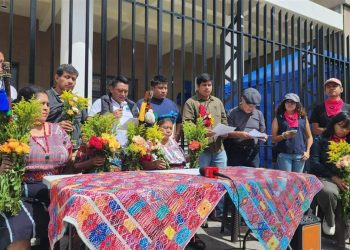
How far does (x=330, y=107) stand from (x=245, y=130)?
4.31ft

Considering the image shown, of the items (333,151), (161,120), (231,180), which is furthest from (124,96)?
(333,151)

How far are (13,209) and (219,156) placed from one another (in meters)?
2.56

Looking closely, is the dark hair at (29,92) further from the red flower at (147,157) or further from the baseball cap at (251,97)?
the baseball cap at (251,97)

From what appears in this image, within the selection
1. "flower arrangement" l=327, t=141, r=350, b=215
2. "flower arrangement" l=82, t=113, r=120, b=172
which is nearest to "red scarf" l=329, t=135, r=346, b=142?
"flower arrangement" l=327, t=141, r=350, b=215

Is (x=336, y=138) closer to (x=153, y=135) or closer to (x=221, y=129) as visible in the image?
(x=221, y=129)

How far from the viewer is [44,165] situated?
2.73 meters

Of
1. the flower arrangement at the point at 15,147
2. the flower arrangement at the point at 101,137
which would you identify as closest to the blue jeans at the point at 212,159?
the flower arrangement at the point at 101,137

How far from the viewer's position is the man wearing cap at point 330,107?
16.1ft

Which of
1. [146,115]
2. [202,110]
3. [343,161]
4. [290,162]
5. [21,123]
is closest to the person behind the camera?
[21,123]

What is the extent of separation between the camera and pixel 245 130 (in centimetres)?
455

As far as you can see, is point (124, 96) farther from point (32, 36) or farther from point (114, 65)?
Result: point (114, 65)

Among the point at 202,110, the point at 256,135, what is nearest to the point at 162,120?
the point at 202,110

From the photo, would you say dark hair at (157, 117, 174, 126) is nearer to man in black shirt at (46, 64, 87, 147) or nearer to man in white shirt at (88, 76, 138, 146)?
man in white shirt at (88, 76, 138, 146)

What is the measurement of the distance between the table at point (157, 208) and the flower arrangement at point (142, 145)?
590 mm
